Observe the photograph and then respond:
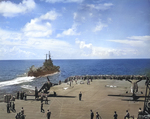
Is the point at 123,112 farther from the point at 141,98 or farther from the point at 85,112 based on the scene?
the point at 141,98

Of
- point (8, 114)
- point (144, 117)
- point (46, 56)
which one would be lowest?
point (8, 114)

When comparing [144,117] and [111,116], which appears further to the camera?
[111,116]

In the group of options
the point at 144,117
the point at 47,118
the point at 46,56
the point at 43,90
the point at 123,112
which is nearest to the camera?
the point at 144,117

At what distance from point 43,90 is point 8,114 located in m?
12.1

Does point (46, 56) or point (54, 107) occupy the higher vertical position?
point (46, 56)

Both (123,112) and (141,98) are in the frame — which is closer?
(123,112)

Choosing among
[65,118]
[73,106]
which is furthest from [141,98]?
[65,118]

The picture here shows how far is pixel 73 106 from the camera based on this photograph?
27172 millimetres

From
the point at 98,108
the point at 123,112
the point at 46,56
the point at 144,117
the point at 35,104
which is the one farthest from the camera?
the point at 46,56

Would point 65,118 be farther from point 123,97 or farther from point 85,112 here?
point 123,97

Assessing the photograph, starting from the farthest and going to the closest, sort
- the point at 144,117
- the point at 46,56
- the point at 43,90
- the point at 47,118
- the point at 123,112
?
the point at 46,56 → the point at 43,90 → the point at 123,112 → the point at 47,118 → the point at 144,117

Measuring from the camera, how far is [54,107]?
88.6 ft

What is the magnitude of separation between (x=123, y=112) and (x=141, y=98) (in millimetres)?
8496

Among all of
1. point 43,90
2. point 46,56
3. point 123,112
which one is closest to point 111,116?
point 123,112
